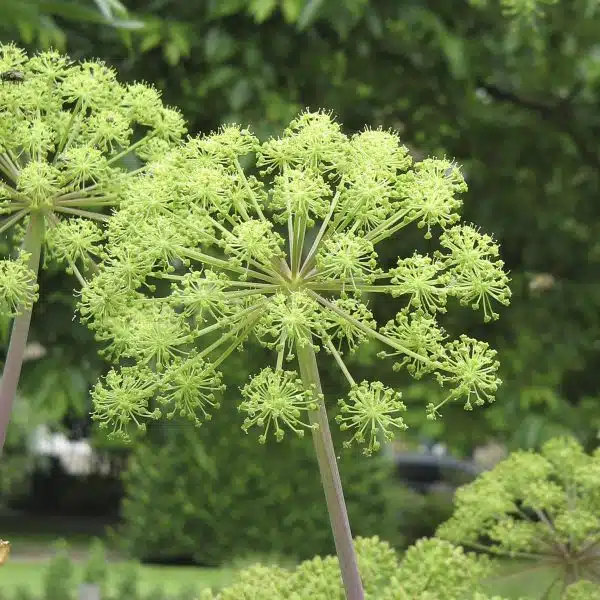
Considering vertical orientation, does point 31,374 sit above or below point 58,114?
above

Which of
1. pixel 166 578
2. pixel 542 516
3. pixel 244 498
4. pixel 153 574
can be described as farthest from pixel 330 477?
pixel 153 574

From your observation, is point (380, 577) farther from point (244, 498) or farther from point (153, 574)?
point (153, 574)

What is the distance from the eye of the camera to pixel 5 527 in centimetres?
2623

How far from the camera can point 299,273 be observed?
288 centimetres

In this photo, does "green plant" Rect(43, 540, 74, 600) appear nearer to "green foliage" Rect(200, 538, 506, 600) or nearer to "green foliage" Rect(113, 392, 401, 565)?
"green foliage" Rect(113, 392, 401, 565)

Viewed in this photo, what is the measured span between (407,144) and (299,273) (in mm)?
8129

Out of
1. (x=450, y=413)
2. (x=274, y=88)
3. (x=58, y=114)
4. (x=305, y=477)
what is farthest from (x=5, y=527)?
(x=58, y=114)

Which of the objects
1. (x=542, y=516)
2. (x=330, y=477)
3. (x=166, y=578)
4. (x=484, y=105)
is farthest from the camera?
(x=166, y=578)

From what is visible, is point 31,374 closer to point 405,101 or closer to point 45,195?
point 405,101

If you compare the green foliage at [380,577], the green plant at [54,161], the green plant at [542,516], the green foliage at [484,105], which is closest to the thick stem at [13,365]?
the green plant at [54,161]

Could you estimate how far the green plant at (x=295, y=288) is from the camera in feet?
9.14

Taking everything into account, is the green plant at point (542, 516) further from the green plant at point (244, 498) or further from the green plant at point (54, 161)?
the green plant at point (244, 498)

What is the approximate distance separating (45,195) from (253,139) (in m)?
0.65

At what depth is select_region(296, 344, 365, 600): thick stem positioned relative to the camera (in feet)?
9.13
